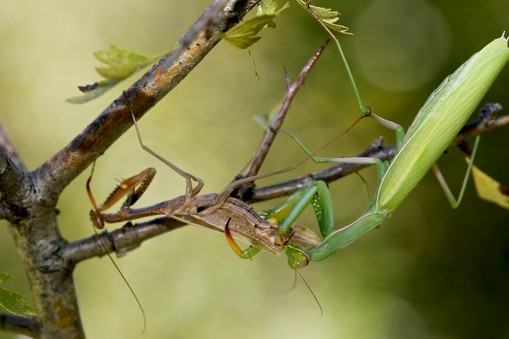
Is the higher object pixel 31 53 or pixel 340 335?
pixel 31 53

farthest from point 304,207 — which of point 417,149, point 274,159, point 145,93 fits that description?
point 274,159

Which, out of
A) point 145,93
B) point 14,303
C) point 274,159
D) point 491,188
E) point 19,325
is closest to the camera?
point 14,303

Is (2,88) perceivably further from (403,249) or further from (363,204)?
(403,249)

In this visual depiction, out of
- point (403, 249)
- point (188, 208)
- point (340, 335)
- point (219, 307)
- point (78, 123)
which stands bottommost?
point (340, 335)

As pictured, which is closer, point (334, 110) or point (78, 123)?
point (334, 110)

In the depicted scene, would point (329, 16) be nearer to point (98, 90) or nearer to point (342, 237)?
point (98, 90)

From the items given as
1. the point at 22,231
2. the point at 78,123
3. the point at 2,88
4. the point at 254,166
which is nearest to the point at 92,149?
the point at 22,231
